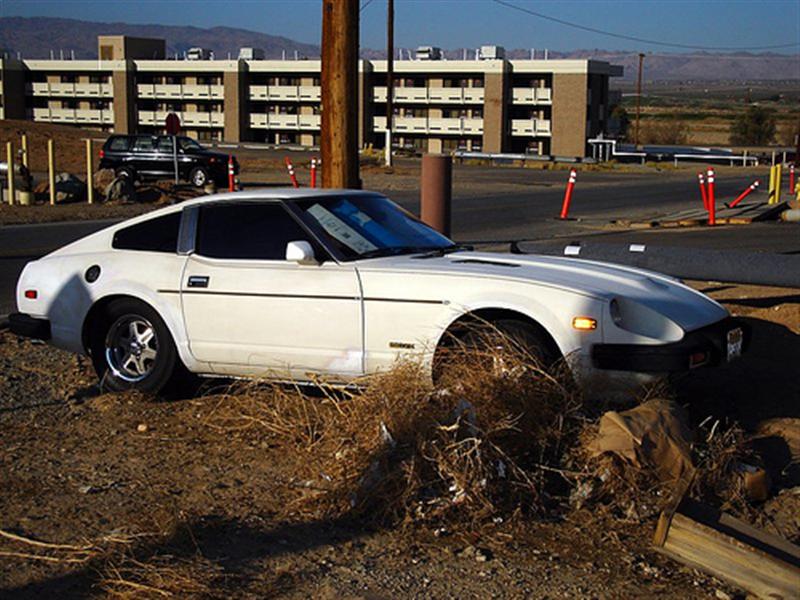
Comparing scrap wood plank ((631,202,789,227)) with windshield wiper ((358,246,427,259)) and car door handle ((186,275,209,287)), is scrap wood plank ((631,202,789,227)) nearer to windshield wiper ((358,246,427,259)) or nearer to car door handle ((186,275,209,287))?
windshield wiper ((358,246,427,259))

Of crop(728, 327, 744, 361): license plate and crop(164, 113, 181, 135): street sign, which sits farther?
crop(164, 113, 181, 135): street sign

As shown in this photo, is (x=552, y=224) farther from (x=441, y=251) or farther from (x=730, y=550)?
(x=730, y=550)

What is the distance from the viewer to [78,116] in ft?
294

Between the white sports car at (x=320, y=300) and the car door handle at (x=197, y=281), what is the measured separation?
0.05ft

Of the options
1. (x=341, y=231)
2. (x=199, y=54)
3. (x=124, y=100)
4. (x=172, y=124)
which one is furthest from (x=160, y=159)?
(x=199, y=54)

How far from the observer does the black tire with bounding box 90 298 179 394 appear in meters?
7.90

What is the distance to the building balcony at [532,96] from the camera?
76.7 meters

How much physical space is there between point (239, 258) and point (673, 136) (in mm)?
108862

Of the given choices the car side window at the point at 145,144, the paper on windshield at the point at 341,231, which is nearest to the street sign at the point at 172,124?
the car side window at the point at 145,144

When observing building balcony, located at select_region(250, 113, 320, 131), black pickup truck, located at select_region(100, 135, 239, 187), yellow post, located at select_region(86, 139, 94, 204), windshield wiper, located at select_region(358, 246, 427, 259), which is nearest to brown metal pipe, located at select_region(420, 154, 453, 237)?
windshield wiper, located at select_region(358, 246, 427, 259)

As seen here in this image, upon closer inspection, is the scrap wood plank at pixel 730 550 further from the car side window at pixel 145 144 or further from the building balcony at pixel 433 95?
the building balcony at pixel 433 95

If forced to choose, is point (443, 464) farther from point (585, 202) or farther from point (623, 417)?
point (585, 202)

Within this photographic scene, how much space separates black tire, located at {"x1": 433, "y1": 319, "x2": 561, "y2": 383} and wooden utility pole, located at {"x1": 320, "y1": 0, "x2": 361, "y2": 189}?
5.34 m

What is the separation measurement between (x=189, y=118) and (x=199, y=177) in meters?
53.4
